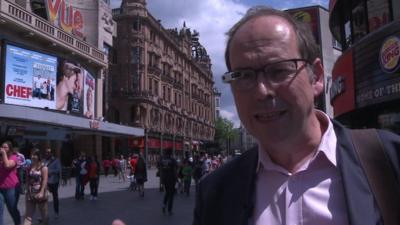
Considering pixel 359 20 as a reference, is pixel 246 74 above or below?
below

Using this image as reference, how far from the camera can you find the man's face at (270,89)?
166 centimetres

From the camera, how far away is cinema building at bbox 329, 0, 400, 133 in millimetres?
14391

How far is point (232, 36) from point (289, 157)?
0.49m

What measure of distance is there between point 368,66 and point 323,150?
15337 millimetres

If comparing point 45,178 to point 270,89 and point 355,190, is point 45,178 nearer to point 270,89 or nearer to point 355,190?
point 270,89

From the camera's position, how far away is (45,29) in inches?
1232

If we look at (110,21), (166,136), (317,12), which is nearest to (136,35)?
(110,21)

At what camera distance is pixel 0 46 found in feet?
88.3

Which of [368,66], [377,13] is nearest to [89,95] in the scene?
[377,13]

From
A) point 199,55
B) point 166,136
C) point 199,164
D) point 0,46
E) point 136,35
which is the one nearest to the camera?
point 199,164

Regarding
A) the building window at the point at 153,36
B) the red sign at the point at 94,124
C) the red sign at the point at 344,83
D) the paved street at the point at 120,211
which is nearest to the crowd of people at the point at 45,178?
the paved street at the point at 120,211

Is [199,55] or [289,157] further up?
[199,55]

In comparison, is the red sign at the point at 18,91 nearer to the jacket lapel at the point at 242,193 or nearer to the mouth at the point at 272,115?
the jacket lapel at the point at 242,193

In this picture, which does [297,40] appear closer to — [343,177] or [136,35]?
[343,177]
